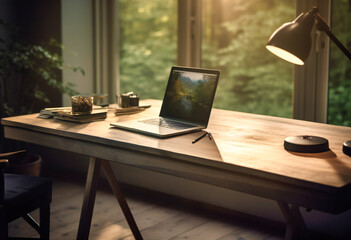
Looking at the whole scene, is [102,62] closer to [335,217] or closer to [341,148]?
[335,217]

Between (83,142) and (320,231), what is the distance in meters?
1.52

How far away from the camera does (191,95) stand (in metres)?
2.28

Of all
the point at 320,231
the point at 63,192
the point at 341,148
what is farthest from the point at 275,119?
the point at 63,192

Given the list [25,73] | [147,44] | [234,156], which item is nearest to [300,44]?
[234,156]

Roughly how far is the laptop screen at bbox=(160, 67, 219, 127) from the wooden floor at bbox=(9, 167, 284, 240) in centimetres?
87

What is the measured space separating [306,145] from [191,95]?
2.27 ft

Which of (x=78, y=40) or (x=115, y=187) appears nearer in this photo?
(x=115, y=187)

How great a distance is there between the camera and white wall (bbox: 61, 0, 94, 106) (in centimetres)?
385

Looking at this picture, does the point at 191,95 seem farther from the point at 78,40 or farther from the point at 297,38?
the point at 78,40

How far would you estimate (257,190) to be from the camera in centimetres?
157

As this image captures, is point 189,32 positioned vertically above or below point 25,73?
above

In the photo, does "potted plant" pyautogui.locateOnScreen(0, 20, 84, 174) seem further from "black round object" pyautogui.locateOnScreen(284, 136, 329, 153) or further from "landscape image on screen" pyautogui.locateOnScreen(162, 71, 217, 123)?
"black round object" pyautogui.locateOnScreen(284, 136, 329, 153)

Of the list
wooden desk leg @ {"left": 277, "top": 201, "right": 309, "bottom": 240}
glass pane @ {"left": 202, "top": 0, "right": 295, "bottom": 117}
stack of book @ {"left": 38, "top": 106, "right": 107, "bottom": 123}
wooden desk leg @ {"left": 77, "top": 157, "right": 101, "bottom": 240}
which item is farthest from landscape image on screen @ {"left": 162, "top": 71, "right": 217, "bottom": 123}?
glass pane @ {"left": 202, "top": 0, "right": 295, "bottom": 117}

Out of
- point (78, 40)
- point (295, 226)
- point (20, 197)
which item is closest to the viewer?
point (295, 226)
